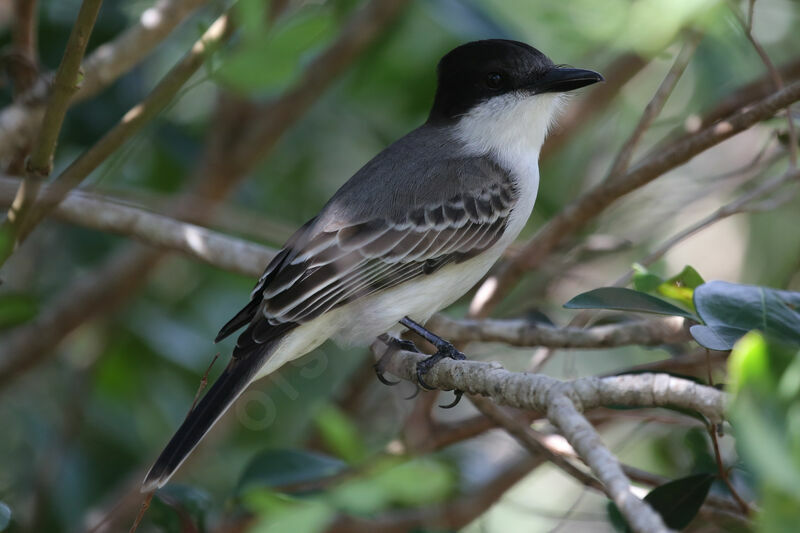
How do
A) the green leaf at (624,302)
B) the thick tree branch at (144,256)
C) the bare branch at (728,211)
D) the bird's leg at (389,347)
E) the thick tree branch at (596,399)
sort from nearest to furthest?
the thick tree branch at (596,399) → the green leaf at (624,302) → the bare branch at (728,211) → the bird's leg at (389,347) → the thick tree branch at (144,256)

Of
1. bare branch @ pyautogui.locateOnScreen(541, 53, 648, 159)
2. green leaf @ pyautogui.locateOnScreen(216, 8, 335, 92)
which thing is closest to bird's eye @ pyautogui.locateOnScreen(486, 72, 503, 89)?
bare branch @ pyautogui.locateOnScreen(541, 53, 648, 159)

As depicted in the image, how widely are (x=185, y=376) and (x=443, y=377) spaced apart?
214 centimetres

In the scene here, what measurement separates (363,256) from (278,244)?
875mm

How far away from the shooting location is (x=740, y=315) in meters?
2.04

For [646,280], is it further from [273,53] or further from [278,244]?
[278,244]

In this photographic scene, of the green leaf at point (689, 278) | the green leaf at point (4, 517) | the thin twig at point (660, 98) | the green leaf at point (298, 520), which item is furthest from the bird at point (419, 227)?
the green leaf at point (298, 520)

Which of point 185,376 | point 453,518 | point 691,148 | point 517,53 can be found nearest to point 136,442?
point 185,376

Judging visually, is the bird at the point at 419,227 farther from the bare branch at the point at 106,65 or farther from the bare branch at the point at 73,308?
the bare branch at the point at 73,308

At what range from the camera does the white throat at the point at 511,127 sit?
3639 mm

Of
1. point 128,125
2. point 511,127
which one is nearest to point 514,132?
point 511,127

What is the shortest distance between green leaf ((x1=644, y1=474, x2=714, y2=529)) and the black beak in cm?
160

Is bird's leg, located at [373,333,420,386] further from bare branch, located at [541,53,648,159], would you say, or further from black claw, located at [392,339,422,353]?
bare branch, located at [541,53,648,159]

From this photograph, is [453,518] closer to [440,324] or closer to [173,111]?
[440,324]

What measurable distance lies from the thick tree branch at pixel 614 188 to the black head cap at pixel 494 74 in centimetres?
49
